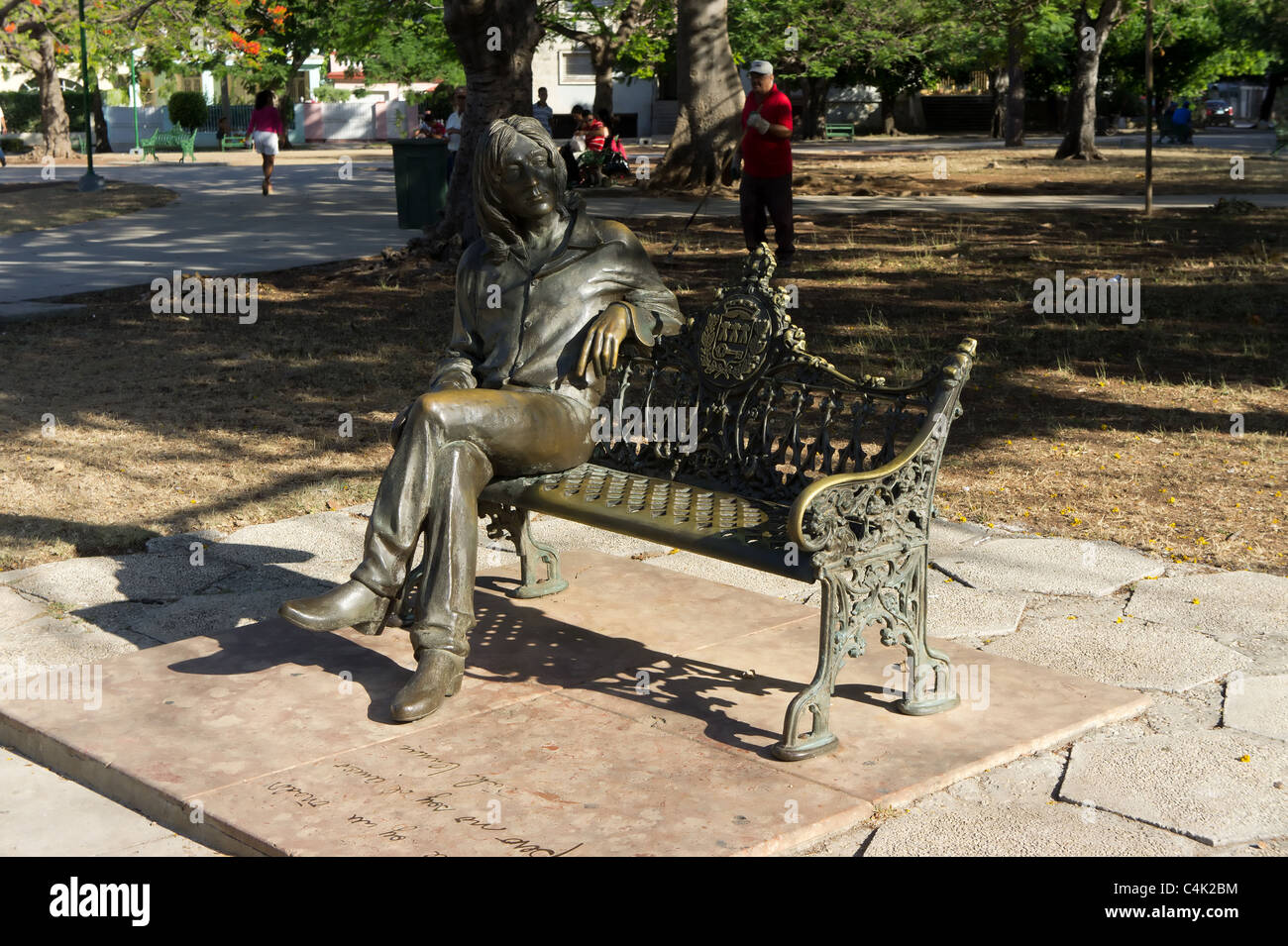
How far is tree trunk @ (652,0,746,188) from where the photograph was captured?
18469 mm

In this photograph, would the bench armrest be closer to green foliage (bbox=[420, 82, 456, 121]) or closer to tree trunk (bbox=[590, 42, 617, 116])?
tree trunk (bbox=[590, 42, 617, 116])

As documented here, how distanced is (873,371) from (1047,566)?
3.53 meters

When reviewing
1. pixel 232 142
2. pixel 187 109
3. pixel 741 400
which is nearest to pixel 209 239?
pixel 741 400

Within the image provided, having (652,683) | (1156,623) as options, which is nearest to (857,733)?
(652,683)

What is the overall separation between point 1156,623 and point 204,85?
A: 5972 cm

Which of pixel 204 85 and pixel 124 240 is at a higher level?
pixel 204 85

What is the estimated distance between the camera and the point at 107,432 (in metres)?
7.94

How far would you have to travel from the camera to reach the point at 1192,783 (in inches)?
146

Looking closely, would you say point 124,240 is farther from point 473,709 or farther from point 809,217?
point 473,709

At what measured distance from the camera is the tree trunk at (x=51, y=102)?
33.2 metres

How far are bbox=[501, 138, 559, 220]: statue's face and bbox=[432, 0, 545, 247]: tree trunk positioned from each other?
824 centimetres

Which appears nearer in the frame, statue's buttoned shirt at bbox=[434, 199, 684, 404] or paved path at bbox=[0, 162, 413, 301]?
statue's buttoned shirt at bbox=[434, 199, 684, 404]

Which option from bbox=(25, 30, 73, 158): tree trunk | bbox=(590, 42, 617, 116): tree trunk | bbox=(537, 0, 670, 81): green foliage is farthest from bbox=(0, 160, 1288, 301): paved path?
bbox=(25, 30, 73, 158): tree trunk

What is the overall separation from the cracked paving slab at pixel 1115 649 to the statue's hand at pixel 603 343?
5.36 ft
